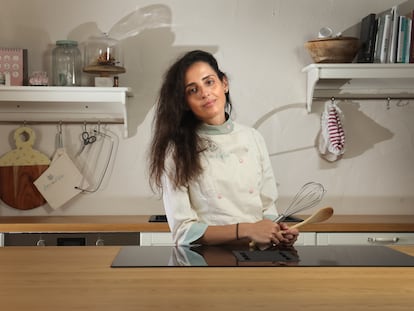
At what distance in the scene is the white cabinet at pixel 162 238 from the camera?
2668mm

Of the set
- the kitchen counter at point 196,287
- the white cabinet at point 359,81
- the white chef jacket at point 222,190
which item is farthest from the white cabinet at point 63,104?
the kitchen counter at point 196,287

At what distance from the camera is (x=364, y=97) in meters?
3.17

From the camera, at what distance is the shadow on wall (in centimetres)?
313

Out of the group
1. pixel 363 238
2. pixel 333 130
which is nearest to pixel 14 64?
pixel 333 130

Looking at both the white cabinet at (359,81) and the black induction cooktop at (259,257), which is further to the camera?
the white cabinet at (359,81)

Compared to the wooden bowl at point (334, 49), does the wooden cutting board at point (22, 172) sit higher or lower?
lower

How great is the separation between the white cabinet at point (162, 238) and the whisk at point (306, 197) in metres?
0.46

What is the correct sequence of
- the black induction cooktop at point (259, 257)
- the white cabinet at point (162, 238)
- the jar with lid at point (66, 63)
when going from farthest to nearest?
the jar with lid at point (66, 63) < the white cabinet at point (162, 238) < the black induction cooktop at point (259, 257)

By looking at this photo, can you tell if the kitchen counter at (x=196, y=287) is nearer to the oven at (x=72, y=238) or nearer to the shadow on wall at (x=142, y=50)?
the oven at (x=72, y=238)

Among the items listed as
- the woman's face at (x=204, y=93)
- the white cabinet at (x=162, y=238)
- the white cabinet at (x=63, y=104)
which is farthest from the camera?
the white cabinet at (x=63, y=104)

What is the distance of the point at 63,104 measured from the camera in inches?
121

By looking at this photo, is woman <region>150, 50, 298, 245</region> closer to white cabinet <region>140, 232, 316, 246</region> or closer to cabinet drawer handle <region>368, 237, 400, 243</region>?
white cabinet <region>140, 232, 316, 246</region>

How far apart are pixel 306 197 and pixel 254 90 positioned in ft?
2.01

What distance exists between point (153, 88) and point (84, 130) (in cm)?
40
